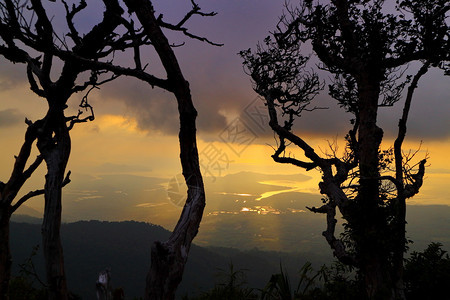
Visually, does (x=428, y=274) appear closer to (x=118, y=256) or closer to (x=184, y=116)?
(x=184, y=116)

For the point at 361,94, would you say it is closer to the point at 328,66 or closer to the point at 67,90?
the point at 328,66

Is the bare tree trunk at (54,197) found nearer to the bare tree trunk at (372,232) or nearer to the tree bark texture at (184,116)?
the tree bark texture at (184,116)

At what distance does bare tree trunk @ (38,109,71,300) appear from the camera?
22.8 feet

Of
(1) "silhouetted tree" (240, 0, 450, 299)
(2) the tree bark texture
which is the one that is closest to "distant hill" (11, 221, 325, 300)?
(1) "silhouetted tree" (240, 0, 450, 299)

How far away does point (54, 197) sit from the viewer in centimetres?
726

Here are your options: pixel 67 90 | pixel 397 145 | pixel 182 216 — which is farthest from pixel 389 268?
pixel 67 90

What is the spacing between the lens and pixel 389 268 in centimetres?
914

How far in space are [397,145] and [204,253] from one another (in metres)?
144

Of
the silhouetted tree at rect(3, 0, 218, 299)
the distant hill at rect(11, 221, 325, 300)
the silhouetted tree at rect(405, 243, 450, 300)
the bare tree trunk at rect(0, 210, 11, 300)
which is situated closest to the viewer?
the silhouetted tree at rect(3, 0, 218, 299)

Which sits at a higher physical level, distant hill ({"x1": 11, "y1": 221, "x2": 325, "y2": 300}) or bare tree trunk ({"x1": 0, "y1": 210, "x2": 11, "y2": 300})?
bare tree trunk ({"x1": 0, "y1": 210, "x2": 11, "y2": 300})

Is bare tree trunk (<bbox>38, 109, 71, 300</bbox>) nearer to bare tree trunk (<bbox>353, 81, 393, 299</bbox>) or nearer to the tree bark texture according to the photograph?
the tree bark texture

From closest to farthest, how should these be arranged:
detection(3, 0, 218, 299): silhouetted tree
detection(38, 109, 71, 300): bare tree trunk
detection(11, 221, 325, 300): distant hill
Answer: detection(3, 0, 218, 299): silhouetted tree < detection(38, 109, 71, 300): bare tree trunk < detection(11, 221, 325, 300): distant hill

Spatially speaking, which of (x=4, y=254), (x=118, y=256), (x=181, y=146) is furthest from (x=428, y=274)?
(x=118, y=256)

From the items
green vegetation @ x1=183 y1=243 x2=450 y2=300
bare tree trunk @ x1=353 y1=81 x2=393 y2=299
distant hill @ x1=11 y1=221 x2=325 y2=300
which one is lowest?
distant hill @ x1=11 y1=221 x2=325 y2=300
